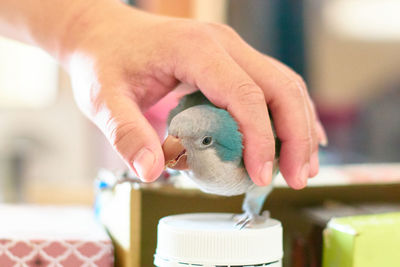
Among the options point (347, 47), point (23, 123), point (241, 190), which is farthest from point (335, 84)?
point (241, 190)

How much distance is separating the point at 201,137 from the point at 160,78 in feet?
0.30

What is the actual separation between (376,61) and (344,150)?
0.55 meters

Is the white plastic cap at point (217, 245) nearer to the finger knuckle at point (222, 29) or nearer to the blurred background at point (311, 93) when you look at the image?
the finger knuckle at point (222, 29)

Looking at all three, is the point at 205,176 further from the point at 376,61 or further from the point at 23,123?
the point at 376,61

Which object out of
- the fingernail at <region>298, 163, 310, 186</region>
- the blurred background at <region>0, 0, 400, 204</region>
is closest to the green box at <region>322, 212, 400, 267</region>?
the fingernail at <region>298, 163, 310, 186</region>

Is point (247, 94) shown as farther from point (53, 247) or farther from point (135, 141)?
point (53, 247)

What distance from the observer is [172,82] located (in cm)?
54

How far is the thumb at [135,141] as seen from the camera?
0.44m

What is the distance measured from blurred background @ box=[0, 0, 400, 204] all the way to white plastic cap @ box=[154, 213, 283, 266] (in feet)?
3.46

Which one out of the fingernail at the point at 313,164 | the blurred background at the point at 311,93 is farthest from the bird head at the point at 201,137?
the blurred background at the point at 311,93

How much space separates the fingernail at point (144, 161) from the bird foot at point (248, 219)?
108 mm

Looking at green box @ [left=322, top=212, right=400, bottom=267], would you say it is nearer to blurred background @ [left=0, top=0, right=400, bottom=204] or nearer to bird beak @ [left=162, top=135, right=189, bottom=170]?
bird beak @ [left=162, top=135, right=189, bottom=170]

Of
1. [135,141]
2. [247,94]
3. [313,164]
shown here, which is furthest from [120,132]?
[313,164]

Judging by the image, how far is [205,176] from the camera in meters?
0.49
